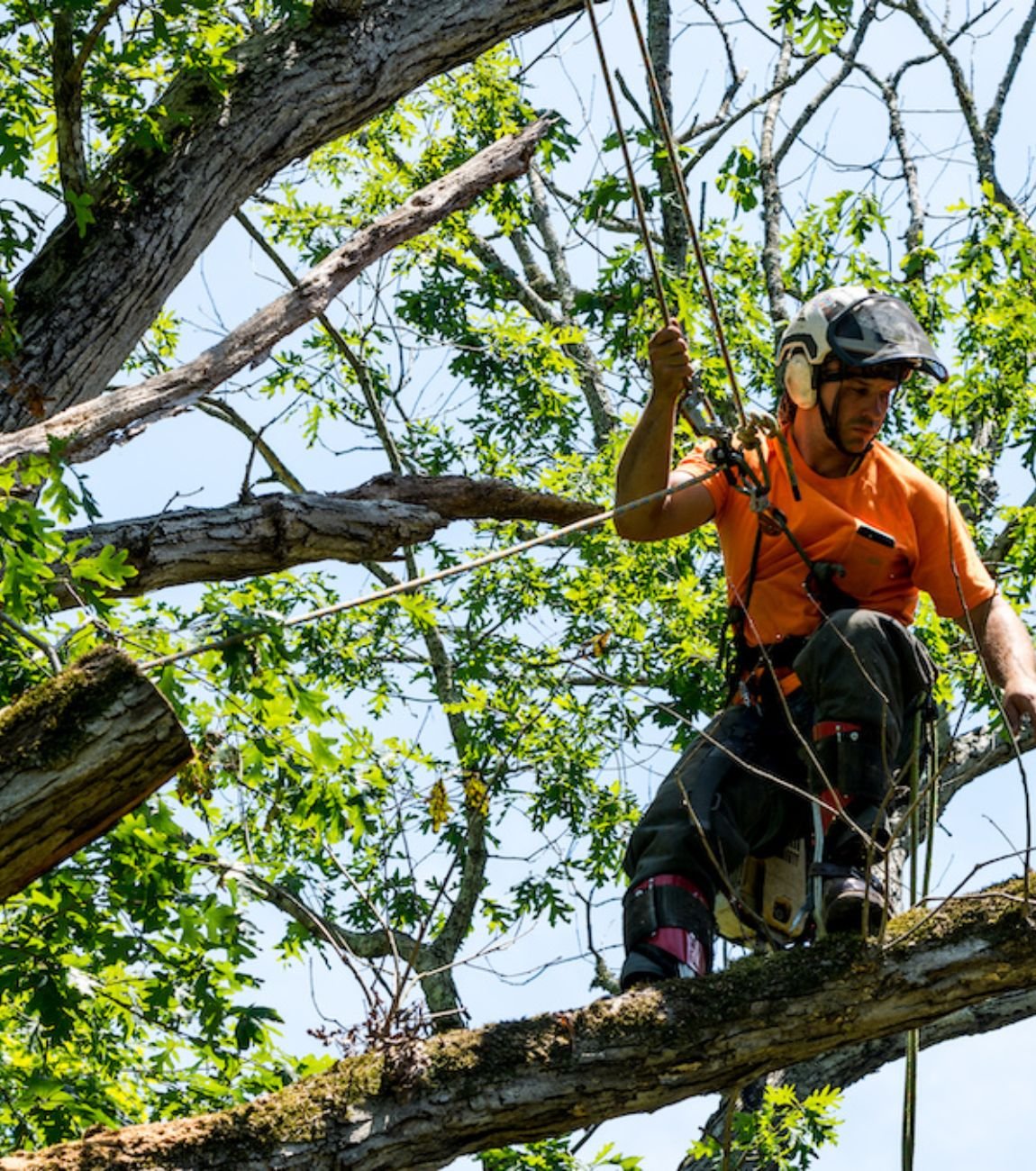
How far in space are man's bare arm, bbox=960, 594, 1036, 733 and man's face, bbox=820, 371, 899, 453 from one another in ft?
1.67

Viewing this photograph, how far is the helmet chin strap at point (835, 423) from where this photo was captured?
482cm

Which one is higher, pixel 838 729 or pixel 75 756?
pixel 838 729

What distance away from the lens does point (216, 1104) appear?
25.1ft

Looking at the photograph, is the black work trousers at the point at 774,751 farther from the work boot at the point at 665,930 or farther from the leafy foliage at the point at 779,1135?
the leafy foliage at the point at 779,1135

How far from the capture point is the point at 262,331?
645 centimetres

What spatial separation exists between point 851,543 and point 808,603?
18 centimetres

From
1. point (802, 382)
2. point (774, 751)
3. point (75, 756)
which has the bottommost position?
point (75, 756)

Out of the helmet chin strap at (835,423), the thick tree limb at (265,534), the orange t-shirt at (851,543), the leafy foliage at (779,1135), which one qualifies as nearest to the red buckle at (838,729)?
the orange t-shirt at (851,543)

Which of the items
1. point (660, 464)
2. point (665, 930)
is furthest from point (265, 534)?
point (665, 930)

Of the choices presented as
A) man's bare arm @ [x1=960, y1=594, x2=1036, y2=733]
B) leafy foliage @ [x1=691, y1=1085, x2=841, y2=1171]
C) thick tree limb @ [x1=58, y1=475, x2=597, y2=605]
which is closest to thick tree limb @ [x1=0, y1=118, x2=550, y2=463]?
thick tree limb @ [x1=58, y1=475, x2=597, y2=605]

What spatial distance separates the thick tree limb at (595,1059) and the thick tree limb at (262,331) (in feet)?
7.49

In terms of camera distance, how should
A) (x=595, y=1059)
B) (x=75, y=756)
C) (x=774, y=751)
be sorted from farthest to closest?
(x=774, y=751)
(x=595, y=1059)
(x=75, y=756)

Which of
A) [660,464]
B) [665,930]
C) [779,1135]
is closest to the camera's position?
[665,930]

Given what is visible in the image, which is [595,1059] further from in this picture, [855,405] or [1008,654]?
[855,405]
